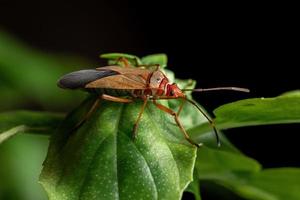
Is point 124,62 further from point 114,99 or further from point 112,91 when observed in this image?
point 114,99

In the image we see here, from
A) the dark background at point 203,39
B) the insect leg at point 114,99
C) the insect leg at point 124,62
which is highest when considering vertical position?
the insect leg at point 124,62

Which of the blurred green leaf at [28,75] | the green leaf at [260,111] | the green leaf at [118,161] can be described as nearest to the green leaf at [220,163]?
the green leaf at [260,111]

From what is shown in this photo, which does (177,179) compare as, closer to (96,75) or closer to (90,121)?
(90,121)

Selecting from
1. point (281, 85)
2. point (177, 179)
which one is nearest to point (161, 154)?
point (177, 179)

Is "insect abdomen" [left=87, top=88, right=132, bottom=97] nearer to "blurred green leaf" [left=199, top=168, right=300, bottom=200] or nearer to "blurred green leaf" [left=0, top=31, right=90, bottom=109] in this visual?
"blurred green leaf" [left=199, top=168, right=300, bottom=200]

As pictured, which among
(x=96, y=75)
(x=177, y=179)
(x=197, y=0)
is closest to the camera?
(x=177, y=179)

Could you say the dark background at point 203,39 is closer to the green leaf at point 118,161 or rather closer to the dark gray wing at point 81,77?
the dark gray wing at point 81,77

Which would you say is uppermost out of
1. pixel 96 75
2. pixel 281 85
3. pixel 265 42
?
pixel 96 75

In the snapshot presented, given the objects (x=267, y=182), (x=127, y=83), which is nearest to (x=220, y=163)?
(x=267, y=182)
